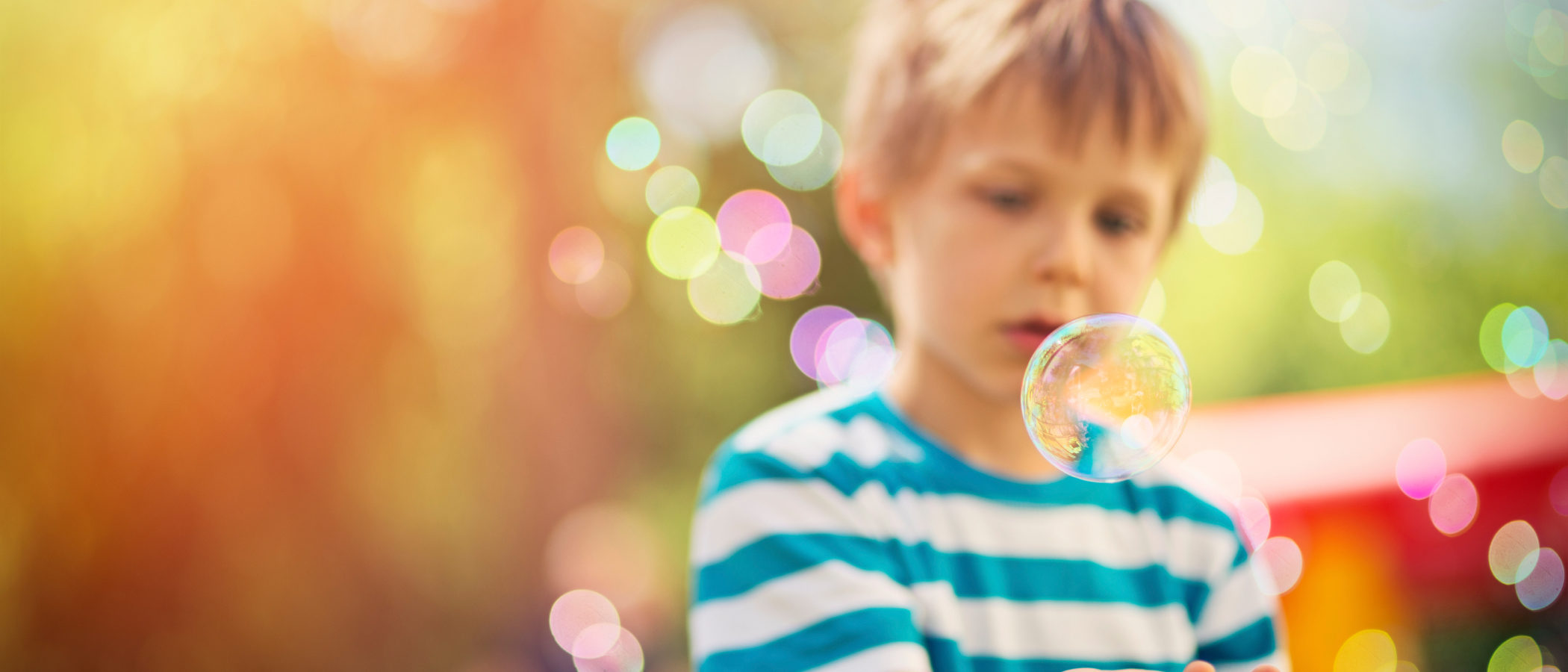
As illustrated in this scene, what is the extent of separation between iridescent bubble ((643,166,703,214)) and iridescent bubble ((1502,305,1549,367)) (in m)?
1.89

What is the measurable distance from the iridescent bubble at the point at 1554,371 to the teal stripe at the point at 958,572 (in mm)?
1469

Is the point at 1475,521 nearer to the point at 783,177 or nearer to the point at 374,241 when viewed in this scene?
the point at 783,177

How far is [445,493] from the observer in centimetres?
200

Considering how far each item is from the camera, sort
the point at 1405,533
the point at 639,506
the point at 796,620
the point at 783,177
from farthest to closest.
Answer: the point at 783,177 < the point at 639,506 < the point at 1405,533 < the point at 796,620

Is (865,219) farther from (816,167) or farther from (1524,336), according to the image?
(1524,336)

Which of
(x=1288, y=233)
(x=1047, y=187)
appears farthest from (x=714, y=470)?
(x=1288, y=233)

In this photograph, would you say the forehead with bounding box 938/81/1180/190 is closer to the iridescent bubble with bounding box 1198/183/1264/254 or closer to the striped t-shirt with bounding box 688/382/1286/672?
the striped t-shirt with bounding box 688/382/1286/672

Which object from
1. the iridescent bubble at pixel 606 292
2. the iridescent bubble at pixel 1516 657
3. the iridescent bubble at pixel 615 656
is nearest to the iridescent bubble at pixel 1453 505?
the iridescent bubble at pixel 1516 657

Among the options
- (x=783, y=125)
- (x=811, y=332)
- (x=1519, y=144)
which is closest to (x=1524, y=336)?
(x=1519, y=144)

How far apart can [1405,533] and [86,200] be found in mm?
2041

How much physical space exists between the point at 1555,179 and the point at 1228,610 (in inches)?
82.8

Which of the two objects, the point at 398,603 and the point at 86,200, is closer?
the point at 86,200

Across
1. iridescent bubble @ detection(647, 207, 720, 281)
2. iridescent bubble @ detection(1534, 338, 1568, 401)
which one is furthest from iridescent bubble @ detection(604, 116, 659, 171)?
iridescent bubble @ detection(1534, 338, 1568, 401)

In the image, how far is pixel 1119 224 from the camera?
80 cm
